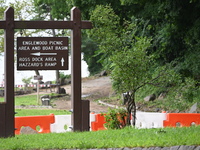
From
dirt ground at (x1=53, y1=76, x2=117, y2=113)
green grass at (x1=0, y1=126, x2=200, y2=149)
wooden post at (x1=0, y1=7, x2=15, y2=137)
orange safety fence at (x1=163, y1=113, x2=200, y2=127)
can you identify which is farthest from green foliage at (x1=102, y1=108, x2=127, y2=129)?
dirt ground at (x1=53, y1=76, x2=117, y2=113)

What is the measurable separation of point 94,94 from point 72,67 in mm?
27370

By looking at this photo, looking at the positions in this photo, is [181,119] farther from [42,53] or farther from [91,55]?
[91,55]

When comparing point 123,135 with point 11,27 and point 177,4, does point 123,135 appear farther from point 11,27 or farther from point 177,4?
point 177,4

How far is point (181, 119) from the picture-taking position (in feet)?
60.1

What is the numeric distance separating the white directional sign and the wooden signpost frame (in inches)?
11.6

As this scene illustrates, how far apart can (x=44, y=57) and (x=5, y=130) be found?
227 centimetres

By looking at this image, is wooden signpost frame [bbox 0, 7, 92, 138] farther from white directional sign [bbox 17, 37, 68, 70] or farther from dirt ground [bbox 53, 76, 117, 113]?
dirt ground [bbox 53, 76, 117, 113]

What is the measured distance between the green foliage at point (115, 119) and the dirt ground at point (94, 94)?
13.9 meters

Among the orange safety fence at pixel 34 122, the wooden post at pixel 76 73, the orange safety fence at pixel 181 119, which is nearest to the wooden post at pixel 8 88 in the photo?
the wooden post at pixel 76 73

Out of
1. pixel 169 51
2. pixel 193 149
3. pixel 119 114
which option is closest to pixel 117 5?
pixel 169 51

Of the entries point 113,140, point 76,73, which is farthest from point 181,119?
point 113,140

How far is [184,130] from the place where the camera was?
1312cm

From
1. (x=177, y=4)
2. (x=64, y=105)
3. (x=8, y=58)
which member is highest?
(x=177, y=4)

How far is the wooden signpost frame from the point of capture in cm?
1460
